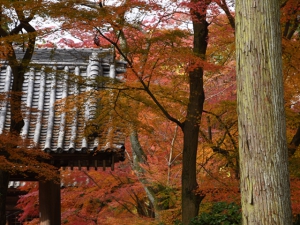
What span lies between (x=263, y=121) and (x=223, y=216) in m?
2.74

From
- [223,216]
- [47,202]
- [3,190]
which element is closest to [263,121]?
[223,216]

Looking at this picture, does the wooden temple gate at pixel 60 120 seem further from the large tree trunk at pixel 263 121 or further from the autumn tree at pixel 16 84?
the large tree trunk at pixel 263 121

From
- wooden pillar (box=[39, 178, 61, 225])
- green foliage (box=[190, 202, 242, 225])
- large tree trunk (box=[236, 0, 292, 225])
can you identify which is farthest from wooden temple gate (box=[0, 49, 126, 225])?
large tree trunk (box=[236, 0, 292, 225])

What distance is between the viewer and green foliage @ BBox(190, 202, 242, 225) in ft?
23.2

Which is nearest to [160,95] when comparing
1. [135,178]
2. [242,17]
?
[135,178]

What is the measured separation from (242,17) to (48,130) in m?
5.37

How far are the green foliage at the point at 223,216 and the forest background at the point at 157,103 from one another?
46 mm

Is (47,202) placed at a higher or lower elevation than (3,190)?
lower

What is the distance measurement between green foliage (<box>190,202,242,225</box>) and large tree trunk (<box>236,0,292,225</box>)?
2.25 meters

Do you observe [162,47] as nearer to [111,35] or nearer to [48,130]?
[111,35]

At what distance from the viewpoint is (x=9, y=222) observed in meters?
14.0

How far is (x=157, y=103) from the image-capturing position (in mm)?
8375

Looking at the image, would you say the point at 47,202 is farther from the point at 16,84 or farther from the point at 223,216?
the point at 223,216

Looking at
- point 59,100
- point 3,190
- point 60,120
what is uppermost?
point 59,100
